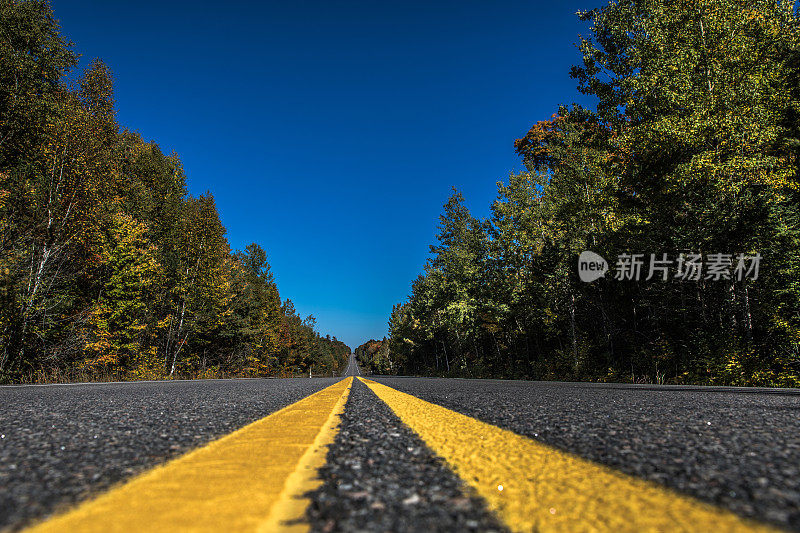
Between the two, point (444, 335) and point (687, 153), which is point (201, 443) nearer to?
point (687, 153)

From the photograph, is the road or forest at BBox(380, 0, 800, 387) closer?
the road

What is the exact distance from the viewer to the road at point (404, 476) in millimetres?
753

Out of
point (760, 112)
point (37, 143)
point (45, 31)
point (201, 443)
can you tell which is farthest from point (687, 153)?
point (45, 31)

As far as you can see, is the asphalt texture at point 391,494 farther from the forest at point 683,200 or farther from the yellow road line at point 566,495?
the forest at point 683,200

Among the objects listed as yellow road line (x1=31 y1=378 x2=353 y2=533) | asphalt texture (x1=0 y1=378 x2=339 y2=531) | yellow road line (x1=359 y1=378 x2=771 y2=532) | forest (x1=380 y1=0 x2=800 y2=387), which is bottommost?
asphalt texture (x1=0 y1=378 x2=339 y2=531)

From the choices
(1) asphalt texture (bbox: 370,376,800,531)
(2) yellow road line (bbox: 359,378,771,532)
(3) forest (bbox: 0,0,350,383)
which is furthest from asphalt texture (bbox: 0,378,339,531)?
(3) forest (bbox: 0,0,350,383)

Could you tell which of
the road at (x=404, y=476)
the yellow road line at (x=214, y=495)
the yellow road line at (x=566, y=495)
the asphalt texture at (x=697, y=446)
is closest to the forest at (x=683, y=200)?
the asphalt texture at (x=697, y=446)

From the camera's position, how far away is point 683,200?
9977 mm

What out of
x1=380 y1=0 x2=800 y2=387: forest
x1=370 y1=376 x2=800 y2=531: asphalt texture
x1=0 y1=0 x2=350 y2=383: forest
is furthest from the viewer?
x1=0 y1=0 x2=350 y2=383: forest

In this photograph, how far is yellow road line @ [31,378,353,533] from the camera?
28.3 inches

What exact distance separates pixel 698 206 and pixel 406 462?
39.1 feet

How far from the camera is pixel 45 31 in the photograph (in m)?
15.1

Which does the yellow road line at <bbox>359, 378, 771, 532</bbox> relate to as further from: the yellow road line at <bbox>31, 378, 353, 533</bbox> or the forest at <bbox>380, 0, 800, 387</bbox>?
the forest at <bbox>380, 0, 800, 387</bbox>

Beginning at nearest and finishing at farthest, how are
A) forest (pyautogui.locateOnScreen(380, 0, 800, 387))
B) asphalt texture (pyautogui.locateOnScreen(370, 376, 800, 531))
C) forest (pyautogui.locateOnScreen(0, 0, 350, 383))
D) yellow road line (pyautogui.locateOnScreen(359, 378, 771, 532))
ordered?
yellow road line (pyautogui.locateOnScreen(359, 378, 771, 532)), asphalt texture (pyautogui.locateOnScreen(370, 376, 800, 531)), forest (pyautogui.locateOnScreen(380, 0, 800, 387)), forest (pyautogui.locateOnScreen(0, 0, 350, 383))
